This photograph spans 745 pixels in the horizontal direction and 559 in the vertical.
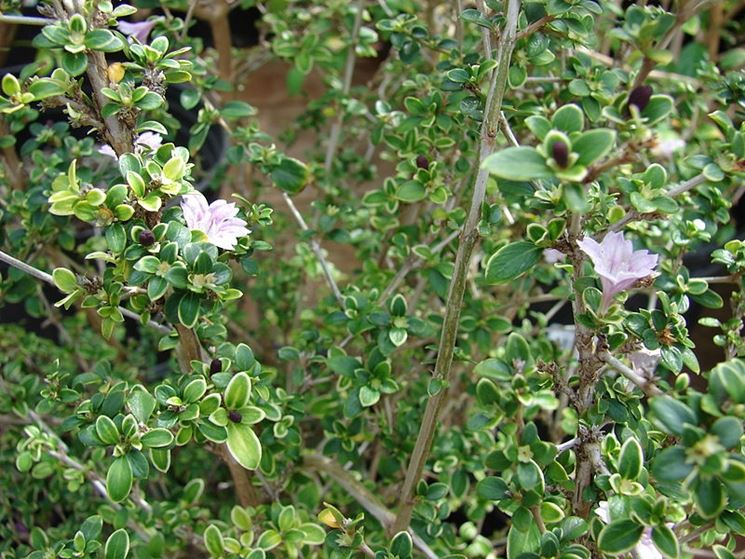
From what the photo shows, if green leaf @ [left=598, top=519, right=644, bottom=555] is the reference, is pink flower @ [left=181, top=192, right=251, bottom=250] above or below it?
above

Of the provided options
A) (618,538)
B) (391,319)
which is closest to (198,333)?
(391,319)

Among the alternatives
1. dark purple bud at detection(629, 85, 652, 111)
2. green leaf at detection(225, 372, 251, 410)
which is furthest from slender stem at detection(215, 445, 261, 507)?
dark purple bud at detection(629, 85, 652, 111)

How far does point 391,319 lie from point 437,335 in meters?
0.17

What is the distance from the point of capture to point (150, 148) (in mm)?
807

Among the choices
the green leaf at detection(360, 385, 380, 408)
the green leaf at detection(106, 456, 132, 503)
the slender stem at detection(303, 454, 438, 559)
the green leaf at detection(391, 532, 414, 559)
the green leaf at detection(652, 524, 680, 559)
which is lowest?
the slender stem at detection(303, 454, 438, 559)

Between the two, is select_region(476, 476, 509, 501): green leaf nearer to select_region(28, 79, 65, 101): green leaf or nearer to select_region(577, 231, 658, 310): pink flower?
select_region(577, 231, 658, 310): pink flower

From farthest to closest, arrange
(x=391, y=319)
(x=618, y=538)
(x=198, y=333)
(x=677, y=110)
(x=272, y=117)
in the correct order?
(x=272, y=117), (x=677, y=110), (x=391, y=319), (x=198, y=333), (x=618, y=538)

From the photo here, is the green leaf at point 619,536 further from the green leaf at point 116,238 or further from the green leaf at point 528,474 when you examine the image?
the green leaf at point 116,238

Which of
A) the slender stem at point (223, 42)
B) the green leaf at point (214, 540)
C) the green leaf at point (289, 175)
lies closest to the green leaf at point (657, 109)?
the green leaf at point (289, 175)

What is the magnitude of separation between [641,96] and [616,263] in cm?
18

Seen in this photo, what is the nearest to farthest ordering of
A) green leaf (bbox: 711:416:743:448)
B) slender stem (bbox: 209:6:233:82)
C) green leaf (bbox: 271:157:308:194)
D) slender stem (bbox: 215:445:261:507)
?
green leaf (bbox: 711:416:743:448), slender stem (bbox: 215:445:261:507), green leaf (bbox: 271:157:308:194), slender stem (bbox: 209:6:233:82)

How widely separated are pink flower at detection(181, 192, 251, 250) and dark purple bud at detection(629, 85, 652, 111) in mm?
414

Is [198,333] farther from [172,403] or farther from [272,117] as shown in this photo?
[272,117]

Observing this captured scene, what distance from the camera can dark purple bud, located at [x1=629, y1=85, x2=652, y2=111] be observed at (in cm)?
62
